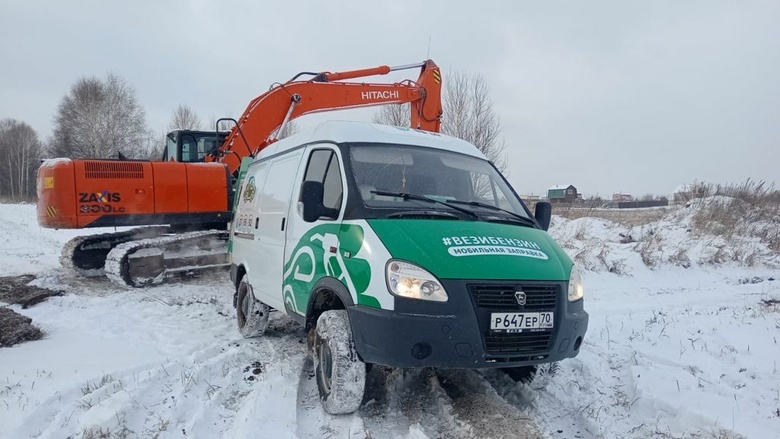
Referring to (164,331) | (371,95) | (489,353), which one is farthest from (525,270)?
(371,95)

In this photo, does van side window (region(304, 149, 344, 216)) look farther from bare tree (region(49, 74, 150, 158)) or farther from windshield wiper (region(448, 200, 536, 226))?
bare tree (region(49, 74, 150, 158))

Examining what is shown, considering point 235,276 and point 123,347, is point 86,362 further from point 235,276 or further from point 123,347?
point 235,276

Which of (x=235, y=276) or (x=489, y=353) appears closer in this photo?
(x=489, y=353)

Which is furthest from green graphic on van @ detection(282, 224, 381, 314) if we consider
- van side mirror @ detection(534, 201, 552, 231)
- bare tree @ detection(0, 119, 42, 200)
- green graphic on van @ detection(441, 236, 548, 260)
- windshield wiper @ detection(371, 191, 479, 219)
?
bare tree @ detection(0, 119, 42, 200)

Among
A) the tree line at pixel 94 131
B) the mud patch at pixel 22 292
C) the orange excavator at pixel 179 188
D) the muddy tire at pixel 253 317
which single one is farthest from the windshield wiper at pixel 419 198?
the tree line at pixel 94 131

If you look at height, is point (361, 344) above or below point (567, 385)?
above

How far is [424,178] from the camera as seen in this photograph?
462cm

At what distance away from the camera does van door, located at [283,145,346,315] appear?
4191mm

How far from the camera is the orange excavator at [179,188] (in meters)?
8.46

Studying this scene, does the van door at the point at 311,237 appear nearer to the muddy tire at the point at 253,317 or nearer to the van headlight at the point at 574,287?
the muddy tire at the point at 253,317

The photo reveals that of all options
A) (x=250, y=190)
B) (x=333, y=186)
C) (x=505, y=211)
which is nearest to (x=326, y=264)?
(x=333, y=186)

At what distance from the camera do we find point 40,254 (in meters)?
12.8

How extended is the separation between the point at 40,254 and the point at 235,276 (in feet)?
30.2

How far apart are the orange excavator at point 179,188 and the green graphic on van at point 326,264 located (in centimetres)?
491
